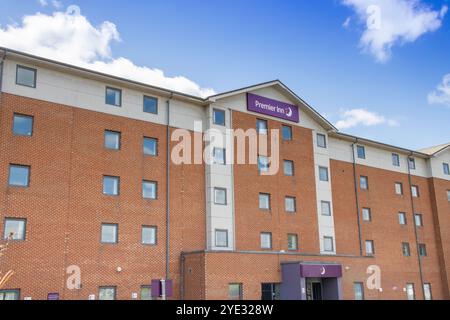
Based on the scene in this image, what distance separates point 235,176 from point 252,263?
5113 mm

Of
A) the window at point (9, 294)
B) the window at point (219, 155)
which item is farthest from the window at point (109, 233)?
the window at point (219, 155)

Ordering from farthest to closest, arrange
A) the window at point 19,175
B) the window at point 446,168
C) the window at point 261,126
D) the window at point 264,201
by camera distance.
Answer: the window at point 446,168 < the window at point 261,126 < the window at point 264,201 < the window at point 19,175

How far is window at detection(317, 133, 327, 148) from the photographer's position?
111 ft

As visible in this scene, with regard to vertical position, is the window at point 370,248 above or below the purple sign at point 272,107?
below

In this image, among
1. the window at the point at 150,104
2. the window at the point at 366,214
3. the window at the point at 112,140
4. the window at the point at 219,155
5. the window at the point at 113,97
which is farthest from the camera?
the window at the point at 366,214

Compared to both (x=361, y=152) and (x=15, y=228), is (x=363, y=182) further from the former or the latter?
(x=15, y=228)

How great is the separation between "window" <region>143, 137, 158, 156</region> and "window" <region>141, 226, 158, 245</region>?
3.84 meters

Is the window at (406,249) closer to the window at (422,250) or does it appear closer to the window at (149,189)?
the window at (422,250)

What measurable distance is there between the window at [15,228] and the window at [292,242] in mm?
15489

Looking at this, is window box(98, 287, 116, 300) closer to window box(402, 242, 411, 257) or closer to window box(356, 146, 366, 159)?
window box(356, 146, 366, 159)

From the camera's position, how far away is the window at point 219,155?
27984 mm

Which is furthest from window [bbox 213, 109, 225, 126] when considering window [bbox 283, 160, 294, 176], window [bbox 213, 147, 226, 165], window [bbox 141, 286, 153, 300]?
window [bbox 141, 286, 153, 300]

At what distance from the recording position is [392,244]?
37.1 m
